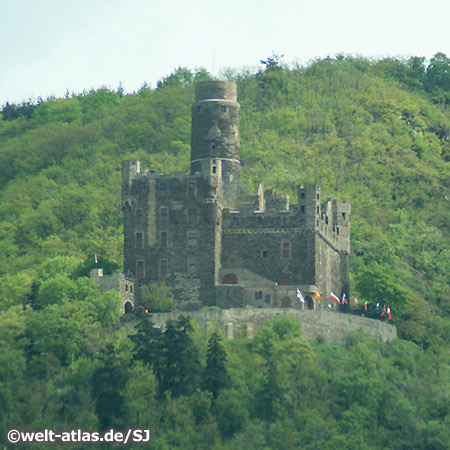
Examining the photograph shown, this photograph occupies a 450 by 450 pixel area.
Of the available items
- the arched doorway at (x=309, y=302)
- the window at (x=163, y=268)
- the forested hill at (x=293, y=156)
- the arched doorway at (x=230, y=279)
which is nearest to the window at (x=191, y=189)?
the window at (x=163, y=268)

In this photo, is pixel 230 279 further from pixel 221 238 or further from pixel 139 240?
pixel 139 240

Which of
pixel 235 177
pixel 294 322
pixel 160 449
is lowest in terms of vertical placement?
pixel 160 449

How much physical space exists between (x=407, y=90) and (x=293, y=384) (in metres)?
88.1

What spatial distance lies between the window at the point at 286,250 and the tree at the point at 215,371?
13.9 meters

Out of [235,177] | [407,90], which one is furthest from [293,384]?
[407,90]

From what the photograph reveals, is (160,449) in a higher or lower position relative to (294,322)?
lower

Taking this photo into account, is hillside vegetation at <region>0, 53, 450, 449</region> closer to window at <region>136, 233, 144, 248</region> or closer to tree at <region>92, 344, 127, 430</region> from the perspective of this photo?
tree at <region>92, 344, 127, 430</region>

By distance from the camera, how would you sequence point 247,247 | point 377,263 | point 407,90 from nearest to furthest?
point 247,247
point 377,263
point 407,90

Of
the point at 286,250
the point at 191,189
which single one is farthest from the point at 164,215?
the point at 286,250

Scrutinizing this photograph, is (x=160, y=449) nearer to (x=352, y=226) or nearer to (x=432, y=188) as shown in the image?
(x=352, y=226)

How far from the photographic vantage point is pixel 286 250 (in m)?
114

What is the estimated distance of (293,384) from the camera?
103750 mm

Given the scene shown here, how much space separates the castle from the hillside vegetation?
18.6 ft

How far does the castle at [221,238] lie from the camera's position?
113m
